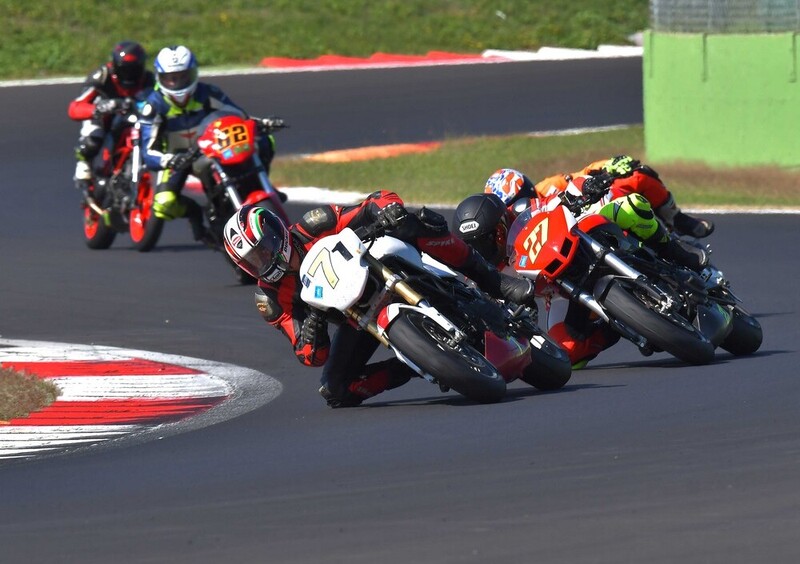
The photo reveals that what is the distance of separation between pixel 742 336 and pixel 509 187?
1.54 metres

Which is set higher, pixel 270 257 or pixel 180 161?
pixel 270 257

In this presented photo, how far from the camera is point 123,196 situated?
1669cm

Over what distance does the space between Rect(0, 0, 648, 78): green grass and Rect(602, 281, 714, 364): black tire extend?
1021 inches

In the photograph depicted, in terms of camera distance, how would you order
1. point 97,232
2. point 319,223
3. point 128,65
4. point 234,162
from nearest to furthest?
1. point 319,223
2. point 234,162
3. point 97,232
4. point 128,65

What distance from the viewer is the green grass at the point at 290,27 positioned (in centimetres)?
3594

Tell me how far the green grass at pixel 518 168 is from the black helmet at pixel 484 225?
28.4 feet

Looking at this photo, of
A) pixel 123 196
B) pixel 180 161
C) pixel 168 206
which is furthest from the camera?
pixel 123 196

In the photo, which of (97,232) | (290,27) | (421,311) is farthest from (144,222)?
(290,27)

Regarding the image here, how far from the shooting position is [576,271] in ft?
31.0

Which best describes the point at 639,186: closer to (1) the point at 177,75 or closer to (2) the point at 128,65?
(1) the point at 177,75

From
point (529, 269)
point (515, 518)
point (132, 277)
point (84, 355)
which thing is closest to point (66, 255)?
point (132, 277)

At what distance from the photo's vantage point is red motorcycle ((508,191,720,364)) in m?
9.11

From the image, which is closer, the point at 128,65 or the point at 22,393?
the point at 22,393

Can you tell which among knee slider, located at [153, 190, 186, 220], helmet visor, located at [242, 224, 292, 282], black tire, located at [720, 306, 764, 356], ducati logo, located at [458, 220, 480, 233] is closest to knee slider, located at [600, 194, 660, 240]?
black tire, located at [720, 306, 764, 356]
